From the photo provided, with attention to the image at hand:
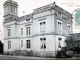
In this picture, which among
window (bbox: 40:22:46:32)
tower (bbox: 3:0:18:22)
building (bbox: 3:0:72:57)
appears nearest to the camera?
tower (bbox: 3:0:18:22)

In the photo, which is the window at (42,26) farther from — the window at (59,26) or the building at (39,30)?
the window at (59,26)

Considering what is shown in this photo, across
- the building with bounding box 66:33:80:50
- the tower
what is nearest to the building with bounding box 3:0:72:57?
the tower

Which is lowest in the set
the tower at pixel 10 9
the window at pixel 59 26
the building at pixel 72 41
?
the building at pixel 72 41

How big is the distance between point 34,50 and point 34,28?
69cm

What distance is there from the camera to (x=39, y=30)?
4121 mm

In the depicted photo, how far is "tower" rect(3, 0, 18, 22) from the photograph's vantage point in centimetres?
353

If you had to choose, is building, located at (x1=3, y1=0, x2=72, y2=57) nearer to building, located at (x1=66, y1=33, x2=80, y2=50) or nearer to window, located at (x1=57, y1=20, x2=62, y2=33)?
window, located at (x1=57, y1=20, x2=62, y2=33)

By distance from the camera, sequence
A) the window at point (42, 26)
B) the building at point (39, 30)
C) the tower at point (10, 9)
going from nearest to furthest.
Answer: the tower at point (10, 9) < the building at point (39, 30) < the window at point (42, 26)

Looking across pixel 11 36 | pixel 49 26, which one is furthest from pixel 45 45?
pixel 11 36

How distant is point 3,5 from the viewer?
3502 millimetres

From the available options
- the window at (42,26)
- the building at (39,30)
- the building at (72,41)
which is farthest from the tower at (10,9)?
the building at (72,41)

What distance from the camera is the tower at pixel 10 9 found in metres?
3.53

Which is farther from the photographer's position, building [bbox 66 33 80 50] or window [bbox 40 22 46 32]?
window [bbox 40 22 46 32]

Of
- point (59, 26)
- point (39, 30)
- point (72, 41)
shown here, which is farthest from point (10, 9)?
point (72, 41)
